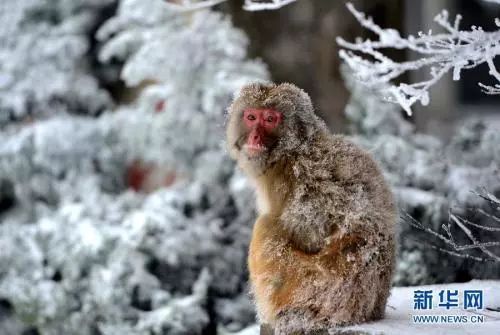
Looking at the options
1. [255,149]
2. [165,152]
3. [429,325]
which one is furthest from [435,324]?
[165,152]

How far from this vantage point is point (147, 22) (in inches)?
275

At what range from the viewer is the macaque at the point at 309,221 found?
2.89 metres

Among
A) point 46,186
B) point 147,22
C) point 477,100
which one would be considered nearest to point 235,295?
point 46,186

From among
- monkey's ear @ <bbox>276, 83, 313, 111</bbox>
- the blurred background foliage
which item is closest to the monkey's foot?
monkey's ear @ <bbox>276, 83, 313, 111</bbox>

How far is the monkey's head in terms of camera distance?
302 cm

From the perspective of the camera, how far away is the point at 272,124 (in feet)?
9.95

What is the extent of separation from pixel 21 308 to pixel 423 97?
4.74 m

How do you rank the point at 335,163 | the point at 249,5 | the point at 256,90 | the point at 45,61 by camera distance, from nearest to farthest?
the point at 335,163 < the point at 256,90 < the point at 249,5 < the point at 45,61

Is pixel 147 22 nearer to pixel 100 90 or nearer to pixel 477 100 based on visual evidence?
pixel 100 90

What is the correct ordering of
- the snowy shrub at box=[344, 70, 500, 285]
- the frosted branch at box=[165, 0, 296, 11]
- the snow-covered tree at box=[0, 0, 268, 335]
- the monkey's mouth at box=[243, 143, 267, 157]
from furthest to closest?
the snow-covered tree at box=[0, 0, 268, 335] < the snowy shrub at box=[344, 70, 500, 285] < the frosted branch at box=[165, 0, 296, 11] < the monkey's mouth at box=[243, 143, 267, 157]

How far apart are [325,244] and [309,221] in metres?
0.11

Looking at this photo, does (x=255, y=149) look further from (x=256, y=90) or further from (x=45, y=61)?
(x=45, y=61)

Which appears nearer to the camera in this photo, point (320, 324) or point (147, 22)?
point (320, 324)

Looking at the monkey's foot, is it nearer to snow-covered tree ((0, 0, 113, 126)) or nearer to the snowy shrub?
the snowy shrub
